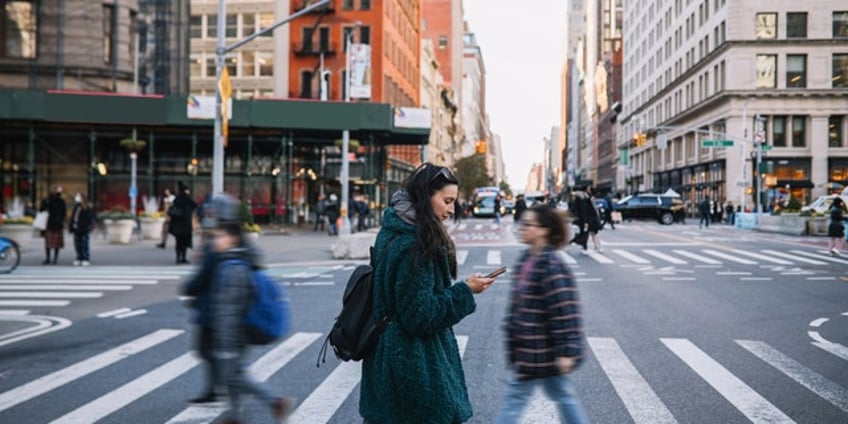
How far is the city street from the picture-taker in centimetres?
666

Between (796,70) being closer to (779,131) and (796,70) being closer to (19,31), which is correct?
(779,131)

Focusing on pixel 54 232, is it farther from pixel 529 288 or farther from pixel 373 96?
pixel 373 96

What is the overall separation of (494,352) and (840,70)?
62.1 metres

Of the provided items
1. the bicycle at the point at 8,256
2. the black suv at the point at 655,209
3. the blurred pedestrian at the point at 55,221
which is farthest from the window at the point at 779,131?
the bicycle at the point at 8,256

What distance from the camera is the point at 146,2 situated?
50.5 metres

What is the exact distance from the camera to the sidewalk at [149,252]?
21.5 metres

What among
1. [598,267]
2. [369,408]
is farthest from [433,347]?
[598,267]

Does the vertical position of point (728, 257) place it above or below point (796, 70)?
below

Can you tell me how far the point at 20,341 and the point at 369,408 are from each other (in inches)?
311

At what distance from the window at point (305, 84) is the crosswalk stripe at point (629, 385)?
159ft

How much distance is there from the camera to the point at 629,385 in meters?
7.44

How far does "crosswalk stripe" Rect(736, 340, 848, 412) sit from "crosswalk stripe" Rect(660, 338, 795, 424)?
575 millimetres

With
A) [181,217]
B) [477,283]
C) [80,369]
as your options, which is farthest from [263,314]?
[181,217]

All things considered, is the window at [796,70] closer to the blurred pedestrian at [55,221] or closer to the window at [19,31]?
the window at [19,31]
